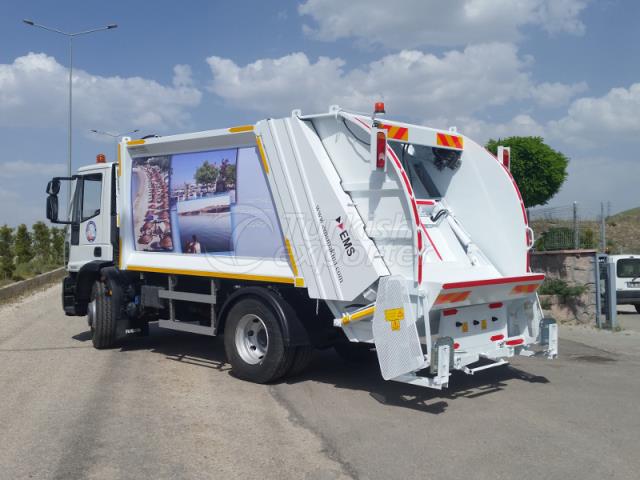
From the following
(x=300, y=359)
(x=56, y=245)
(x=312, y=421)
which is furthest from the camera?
(x=56, y=245)

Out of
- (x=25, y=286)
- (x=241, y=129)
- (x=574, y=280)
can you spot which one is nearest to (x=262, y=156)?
(x=241, y=129)

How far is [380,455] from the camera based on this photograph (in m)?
4.70

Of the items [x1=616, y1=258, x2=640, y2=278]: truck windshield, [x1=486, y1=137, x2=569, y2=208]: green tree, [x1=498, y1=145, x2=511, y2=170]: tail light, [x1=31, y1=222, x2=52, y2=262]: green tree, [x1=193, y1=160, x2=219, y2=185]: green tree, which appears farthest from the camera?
[x1=31, y1=222, x2=52, y2=262]: green tree

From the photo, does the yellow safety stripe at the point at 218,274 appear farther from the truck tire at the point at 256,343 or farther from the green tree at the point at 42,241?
the green tree at the point at 42,241

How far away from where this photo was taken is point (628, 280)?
14.2m

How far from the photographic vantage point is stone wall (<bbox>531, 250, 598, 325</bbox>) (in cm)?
1140

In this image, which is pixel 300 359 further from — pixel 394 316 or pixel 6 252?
pixel 6 252

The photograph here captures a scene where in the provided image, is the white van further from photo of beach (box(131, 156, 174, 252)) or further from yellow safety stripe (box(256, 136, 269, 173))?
photo of beach (box(131, 156, 174, 252))

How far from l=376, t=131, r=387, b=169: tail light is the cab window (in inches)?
200

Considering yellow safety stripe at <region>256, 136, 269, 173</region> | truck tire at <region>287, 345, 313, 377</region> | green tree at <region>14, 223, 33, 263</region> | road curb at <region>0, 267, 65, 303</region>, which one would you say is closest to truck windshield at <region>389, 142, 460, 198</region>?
yellow safety stripe at <region>256, 136, 269, 173</region>

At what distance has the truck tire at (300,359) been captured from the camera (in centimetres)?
676

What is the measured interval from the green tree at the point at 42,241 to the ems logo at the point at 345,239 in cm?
2317

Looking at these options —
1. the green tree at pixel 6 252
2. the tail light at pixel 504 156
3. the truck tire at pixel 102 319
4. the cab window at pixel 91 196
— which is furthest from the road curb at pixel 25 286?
the tail light at pixel 504 156

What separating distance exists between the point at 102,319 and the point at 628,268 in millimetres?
11352
